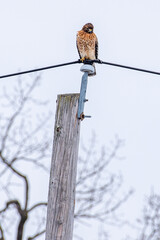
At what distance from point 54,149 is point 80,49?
4577 mm

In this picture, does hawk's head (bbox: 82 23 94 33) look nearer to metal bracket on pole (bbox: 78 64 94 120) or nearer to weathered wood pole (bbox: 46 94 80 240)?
metal bracket on pole (bbox: 78 64 94 120)

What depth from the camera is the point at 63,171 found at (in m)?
4.15

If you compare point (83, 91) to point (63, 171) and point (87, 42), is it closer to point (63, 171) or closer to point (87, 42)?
point (63, 171)

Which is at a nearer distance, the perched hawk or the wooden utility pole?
the wooden utility pole

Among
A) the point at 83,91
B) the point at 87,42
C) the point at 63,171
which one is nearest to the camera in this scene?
the point at 63,171

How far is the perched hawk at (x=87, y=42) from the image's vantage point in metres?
8.55

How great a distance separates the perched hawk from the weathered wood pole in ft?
14.2

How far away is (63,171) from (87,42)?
183 inches

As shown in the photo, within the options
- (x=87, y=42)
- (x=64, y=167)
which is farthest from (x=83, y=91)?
(x=87, y=42)

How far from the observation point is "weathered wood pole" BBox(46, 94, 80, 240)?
4.07 metres

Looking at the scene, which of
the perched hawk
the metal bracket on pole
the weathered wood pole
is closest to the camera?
the weathered wood pole

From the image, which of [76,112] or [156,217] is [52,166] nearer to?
[76,112]

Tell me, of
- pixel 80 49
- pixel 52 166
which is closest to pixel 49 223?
pixel 52 166

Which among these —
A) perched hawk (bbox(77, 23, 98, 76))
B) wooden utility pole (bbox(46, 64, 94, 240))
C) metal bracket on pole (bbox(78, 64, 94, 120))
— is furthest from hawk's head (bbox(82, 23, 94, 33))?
wooden utility pole (bbox(46, 64, 94, 240))
